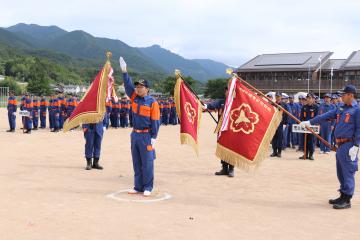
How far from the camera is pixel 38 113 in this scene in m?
21.2

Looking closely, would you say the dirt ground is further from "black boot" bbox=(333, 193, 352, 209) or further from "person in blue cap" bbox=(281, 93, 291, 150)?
"person in blue cap" bbox=(281, 93, 291, 150)

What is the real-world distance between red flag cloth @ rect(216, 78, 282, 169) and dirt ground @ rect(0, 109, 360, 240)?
0.75 metres

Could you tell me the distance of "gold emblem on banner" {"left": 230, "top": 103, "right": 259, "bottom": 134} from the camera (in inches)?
296

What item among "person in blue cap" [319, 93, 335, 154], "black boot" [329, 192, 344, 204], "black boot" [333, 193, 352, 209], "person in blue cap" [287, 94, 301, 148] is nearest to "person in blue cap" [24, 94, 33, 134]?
"person in blue cap" [287, 94, 301, 148]

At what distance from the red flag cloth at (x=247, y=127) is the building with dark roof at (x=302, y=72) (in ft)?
110

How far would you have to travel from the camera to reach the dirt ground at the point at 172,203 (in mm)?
5301

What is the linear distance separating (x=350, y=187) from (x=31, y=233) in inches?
195

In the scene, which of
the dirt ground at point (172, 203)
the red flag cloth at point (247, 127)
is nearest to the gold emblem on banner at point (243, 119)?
the red flag cloth at point (247, 127)

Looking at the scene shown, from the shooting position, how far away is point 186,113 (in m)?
8.78

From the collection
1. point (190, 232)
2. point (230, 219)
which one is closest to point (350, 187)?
point (230, 219)

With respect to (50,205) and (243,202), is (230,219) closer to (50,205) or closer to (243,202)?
(243,202)

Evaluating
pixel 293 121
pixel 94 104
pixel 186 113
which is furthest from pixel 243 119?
pixel 293 121

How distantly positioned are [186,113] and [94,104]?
2.23 metres

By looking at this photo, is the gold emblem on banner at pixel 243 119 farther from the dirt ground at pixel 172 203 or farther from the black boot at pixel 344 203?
the black boot at pixel 344 203
